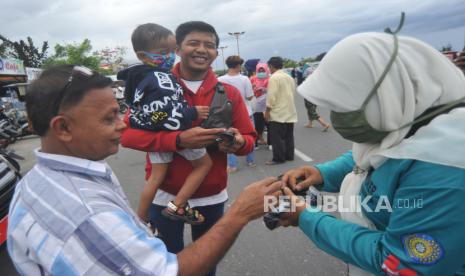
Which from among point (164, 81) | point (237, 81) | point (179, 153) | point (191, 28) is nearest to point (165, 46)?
point (191, 28)

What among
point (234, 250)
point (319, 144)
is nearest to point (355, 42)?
point (234, 250)

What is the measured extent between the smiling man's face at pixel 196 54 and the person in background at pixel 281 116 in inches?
150

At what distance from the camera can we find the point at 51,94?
3.38 feet

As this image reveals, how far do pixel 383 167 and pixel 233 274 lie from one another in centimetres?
198

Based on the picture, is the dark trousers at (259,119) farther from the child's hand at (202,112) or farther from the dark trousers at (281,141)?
the child's hand at (202,112)

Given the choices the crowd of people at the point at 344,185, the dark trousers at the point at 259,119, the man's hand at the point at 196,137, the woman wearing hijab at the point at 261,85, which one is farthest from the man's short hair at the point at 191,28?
the dark trousers at the point at 259,119

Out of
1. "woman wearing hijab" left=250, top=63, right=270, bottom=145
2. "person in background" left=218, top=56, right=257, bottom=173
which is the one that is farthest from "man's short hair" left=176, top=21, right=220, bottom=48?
"woman wearing hijab" left=250, top=63, right=270, bottom=145

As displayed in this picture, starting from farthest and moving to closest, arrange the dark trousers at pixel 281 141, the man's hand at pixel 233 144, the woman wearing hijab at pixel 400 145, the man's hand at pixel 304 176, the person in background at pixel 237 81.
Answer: the dark trousers at pixel 281 141 → the person in background at pixel 237 81 → the man's hand at pixel 233 144 → the man's hand at pixel 304 176 → the woman wearing hijab at pixel 400 145

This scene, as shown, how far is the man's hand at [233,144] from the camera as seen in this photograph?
1.96 m

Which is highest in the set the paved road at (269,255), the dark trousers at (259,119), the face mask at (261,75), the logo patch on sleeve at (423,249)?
the face mask at (261,75)

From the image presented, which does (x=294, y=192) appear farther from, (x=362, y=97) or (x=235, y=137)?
(x=362, y=97)

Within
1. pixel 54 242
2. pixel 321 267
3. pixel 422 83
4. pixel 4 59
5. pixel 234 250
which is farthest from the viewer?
pixel 4 59

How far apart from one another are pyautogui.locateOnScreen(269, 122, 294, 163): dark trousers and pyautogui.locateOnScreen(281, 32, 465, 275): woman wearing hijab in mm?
4434

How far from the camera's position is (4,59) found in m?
18.5
